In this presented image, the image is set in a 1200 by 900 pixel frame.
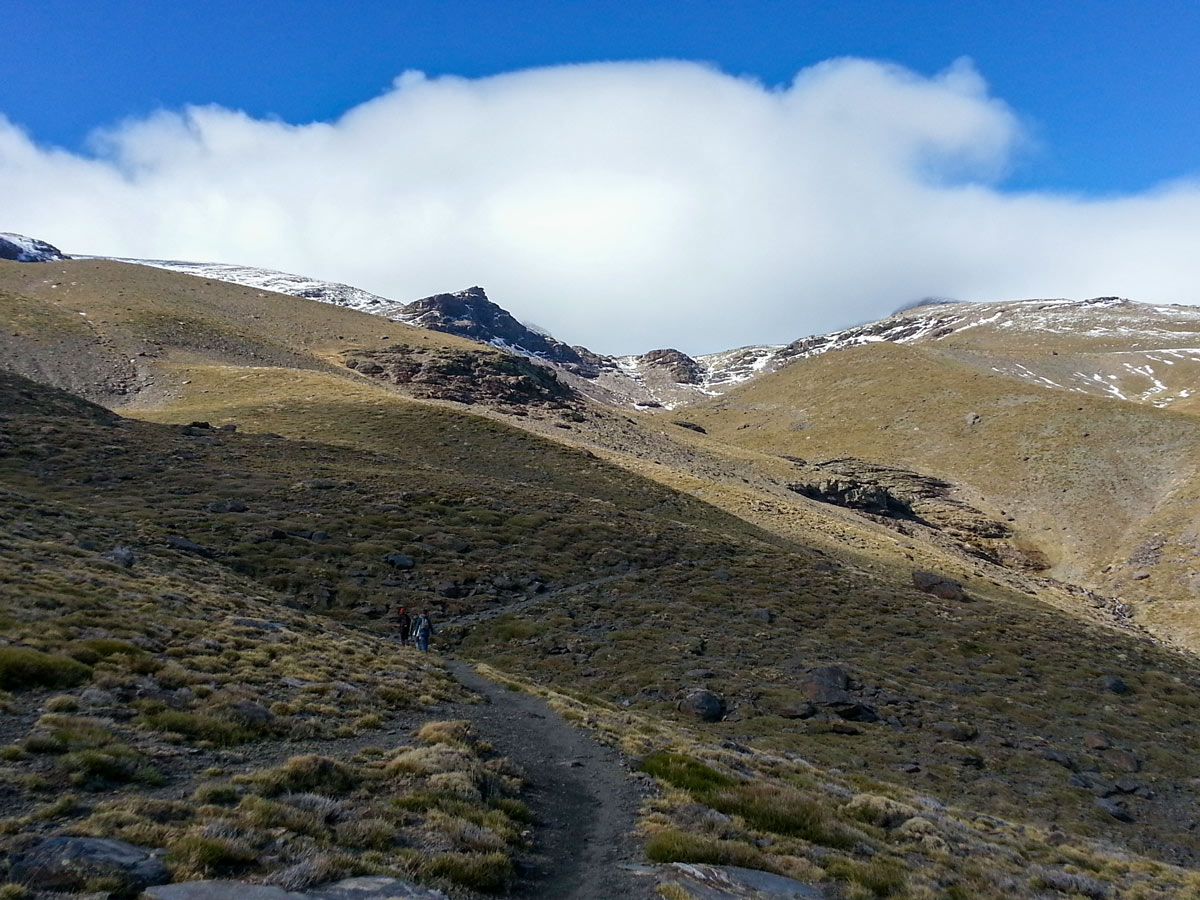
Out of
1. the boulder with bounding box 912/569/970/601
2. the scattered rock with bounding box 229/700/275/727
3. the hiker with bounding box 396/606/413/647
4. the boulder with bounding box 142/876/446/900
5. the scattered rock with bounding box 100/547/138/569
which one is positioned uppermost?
the boulder with bounding box 912/569/970/601

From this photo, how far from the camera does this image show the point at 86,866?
23.2 feet

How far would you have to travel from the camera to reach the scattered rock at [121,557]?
23905 millimetres

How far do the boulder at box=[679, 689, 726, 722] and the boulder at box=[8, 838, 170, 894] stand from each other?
18859 mm

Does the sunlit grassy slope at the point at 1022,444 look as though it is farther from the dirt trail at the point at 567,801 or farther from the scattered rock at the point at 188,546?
the scattered rock at the point at 188,546

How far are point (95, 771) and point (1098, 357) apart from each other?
7536 inches

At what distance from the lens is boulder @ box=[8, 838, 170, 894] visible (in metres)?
6.80

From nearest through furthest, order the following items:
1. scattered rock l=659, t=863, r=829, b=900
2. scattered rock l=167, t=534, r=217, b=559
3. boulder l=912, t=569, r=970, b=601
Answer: scattered rock l=659, t=863, r=829, b=900 → scattered rock l=167, t=534, r=217, b=559 → boulder l=912, t=569, r=970, b=601

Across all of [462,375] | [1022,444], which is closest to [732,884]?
[462,375]

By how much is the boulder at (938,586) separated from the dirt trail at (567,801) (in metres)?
31.6

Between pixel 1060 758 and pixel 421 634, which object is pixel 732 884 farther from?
pixel 1060 758

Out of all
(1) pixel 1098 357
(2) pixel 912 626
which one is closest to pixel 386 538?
(2) pixel 912 626

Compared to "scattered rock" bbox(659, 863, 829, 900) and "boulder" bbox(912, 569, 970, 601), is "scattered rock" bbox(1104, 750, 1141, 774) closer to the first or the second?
"boulder" bbox(912, 569, 970, 601)

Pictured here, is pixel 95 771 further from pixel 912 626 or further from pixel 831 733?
pixel 912 626

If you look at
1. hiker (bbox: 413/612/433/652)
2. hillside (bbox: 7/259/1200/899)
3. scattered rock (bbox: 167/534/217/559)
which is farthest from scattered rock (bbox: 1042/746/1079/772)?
scattered rock (bbox: 167/534/217/559)
